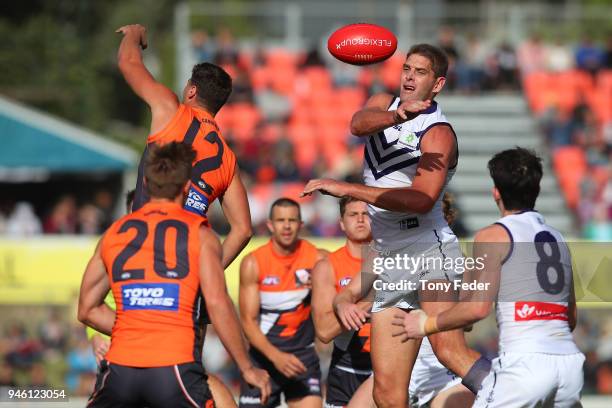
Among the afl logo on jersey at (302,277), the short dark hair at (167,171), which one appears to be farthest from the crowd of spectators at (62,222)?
the short dark hair at (167,171)

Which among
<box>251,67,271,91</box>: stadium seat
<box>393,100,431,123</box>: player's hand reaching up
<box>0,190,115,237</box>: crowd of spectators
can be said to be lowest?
<box>0,190,115,237</box>: crowd of spectators

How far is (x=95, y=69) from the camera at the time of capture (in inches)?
1190

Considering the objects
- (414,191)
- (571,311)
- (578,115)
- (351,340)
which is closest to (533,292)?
(571,311)

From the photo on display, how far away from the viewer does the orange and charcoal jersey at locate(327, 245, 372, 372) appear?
26.3 ft

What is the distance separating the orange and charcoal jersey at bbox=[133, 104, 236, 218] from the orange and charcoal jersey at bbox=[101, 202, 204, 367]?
3.68ft

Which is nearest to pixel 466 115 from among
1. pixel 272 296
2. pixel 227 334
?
pixel 272 296

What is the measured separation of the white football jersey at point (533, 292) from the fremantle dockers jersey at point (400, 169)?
879 millimetres

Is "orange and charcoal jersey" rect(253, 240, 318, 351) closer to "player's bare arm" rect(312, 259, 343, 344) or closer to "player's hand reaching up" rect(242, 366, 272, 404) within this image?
"player's bare arm" rect(312, 259, 343, 344)

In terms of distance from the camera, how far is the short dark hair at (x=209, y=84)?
6977 mm

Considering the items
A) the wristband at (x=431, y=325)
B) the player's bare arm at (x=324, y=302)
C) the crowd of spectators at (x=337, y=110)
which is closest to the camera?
the wristband at (x=431, y=325)

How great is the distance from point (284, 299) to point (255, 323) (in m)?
0.38

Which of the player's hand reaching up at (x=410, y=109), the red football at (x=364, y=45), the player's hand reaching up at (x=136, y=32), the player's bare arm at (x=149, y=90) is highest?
the player's hand reaching up at (x=136, y=32)

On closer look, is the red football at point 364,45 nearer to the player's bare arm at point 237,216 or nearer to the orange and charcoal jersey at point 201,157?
the orange and charcoal jersey at point 201,157

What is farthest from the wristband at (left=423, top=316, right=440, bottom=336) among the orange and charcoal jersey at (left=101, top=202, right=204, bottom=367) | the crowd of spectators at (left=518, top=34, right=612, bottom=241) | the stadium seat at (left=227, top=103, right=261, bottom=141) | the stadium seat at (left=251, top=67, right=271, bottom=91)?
the stadium seat at (left=251, top=67, right=271, bottom=91)
